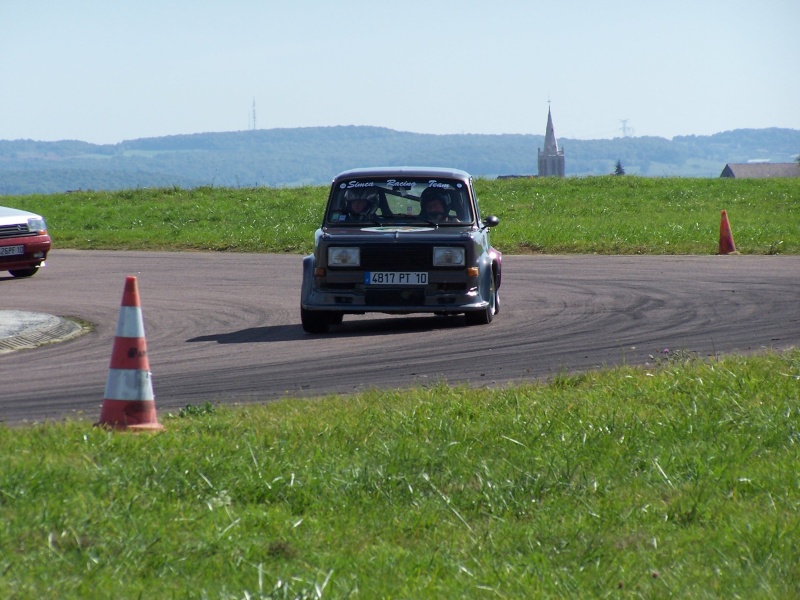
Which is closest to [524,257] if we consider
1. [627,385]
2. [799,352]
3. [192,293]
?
[192,293]

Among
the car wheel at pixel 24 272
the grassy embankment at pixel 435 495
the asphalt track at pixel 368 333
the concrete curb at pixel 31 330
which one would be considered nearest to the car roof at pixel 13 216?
the car wheel at pixel 24 272

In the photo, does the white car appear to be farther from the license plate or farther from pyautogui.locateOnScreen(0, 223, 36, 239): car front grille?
the license plate

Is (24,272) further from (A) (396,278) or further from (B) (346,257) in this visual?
(A) (396,278)

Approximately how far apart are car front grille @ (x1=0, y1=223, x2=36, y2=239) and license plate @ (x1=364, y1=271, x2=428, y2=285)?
29.5 ft

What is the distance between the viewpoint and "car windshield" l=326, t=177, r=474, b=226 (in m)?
12.3

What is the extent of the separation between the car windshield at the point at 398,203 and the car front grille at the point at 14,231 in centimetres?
798

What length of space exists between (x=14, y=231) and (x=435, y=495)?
48.4 feet

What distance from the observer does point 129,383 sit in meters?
6.38

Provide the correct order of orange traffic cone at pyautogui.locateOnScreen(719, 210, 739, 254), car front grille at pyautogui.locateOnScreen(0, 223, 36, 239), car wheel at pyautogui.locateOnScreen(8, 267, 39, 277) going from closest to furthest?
car front grille at pyautogui.locateOnScreen(0, 223, 36, 239), car wheel at pyautogui.locateOnScreen(8, 267, 39, 277), orange traffic cone at pyautogui.locateOnScreen(719, 210, 739, 254)

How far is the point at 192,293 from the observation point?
51.6 ft

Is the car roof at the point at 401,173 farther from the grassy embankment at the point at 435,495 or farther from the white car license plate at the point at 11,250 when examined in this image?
the white car license plate at the point at 11,250

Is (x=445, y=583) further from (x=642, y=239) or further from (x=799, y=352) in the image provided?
(x=642, y=239)

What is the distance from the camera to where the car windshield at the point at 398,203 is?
484 inches

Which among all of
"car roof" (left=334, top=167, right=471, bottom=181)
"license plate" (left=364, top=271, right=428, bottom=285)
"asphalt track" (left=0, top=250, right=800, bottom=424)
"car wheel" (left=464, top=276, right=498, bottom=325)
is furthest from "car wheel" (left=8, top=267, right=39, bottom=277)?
"car wheel" (left=464, top=276, right=498, bottom=325)
